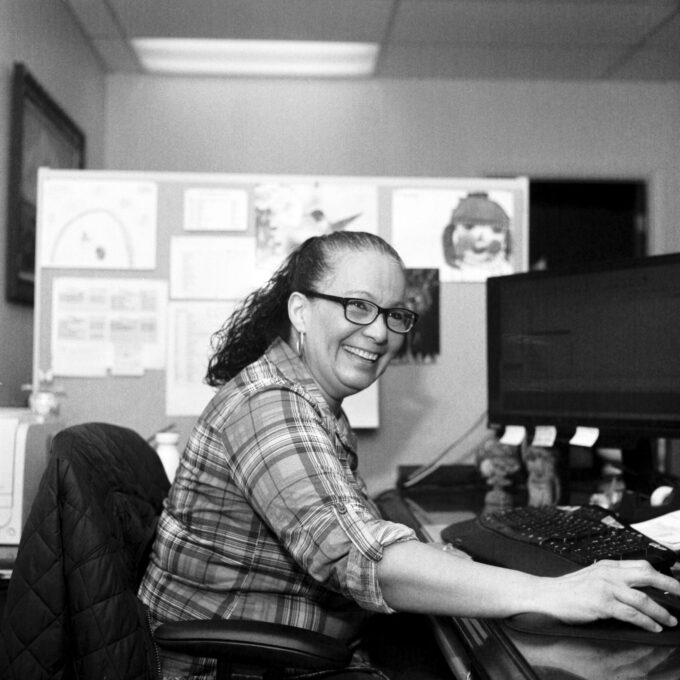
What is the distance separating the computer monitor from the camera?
1.32 metres

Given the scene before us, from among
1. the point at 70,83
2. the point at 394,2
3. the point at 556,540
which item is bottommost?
the point at 556,540

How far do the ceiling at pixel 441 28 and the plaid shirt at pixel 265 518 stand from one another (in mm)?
2303

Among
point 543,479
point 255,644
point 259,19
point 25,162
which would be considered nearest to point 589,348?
point 543,479

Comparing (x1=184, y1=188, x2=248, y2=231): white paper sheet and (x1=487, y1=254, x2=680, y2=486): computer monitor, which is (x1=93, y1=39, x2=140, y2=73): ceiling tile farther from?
(x1=487, y1=254, x2=680, y2=486): computer monitor

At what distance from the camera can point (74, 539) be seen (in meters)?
0.92

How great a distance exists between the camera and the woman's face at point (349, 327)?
1.16 m

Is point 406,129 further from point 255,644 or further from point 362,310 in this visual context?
point 255,644

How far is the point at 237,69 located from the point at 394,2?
1026 mm

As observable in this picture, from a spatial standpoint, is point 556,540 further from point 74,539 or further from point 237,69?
point 237,69

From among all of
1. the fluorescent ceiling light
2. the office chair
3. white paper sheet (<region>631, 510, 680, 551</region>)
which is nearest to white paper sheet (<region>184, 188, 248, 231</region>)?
the office chair

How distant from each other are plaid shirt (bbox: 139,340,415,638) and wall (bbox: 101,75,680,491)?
2803 millimetres

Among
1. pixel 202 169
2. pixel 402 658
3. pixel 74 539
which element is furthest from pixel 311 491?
pixel 202 169

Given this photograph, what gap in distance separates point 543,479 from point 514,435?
108 millimetres

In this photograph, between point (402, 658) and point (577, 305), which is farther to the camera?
point (577, 305)
